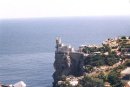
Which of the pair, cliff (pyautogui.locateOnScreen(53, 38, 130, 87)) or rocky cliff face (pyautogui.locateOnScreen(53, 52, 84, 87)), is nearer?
cliff (pyautogui.locateOnScreen(53, 38, 130, 87))

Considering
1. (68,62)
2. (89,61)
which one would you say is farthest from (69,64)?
(89,61)

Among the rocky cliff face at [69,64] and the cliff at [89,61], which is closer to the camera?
the cliff at [89,61]

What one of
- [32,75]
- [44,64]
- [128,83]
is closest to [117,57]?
[128,83]

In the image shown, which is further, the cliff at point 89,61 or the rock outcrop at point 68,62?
the rock outcrop at point 68,62

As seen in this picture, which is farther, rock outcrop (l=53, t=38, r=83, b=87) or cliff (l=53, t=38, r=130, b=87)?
rock outcrop (l=53, t=38, r=83, b=87)

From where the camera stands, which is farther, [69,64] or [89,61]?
[69,64]

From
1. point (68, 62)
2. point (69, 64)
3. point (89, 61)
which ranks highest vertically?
point (89, 61)

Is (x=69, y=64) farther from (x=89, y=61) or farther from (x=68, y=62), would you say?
(x=89, y=61)

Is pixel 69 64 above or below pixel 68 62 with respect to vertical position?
below
